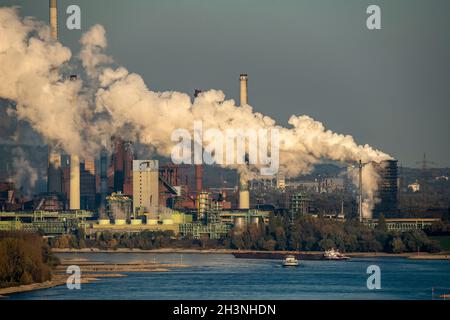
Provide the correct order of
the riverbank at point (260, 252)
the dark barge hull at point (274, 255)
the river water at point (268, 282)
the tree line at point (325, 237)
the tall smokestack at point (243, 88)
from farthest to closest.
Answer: the tall smokestack at point (243, 88), the tree line at point (325, 237), the dark barge hull at point (274, 255), the riverbank at point (260, 252), the river water at point (268, 282)

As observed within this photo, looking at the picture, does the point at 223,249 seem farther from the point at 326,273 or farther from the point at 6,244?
the point at 6,244

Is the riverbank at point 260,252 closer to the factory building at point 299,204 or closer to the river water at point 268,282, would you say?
the river water at point 268,282

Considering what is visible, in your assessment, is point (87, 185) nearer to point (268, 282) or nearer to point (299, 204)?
point (299, 204)

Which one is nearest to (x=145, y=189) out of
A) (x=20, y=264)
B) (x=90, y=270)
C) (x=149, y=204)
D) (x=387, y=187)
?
(x=149, y=204)

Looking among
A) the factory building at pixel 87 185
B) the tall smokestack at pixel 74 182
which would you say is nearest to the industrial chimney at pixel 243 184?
the tall smokestack at pixel 74 182

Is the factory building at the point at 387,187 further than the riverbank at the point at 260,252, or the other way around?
the factory building at the point at 387,187

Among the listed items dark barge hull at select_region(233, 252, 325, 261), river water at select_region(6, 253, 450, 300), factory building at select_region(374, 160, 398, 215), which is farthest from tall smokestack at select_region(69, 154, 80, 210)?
factory building at select_region(374, 160, 398, 215)
